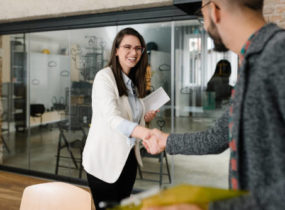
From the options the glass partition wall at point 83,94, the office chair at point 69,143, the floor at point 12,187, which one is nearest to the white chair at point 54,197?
the floor at point 12,187

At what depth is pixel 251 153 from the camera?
869 millimetres

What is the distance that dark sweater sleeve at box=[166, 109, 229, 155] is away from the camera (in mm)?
1272

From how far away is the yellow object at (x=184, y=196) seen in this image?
2.46 feet

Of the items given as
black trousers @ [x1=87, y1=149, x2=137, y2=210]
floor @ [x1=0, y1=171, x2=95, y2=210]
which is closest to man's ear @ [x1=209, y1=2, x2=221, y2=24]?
black trousers @ [x1=87, y1=149, x2=137, y2=210]

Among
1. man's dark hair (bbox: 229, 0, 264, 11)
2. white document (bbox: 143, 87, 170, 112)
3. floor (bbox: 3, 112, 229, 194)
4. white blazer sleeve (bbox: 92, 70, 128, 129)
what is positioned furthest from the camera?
floor (bbox: 3, 112, 229, 194)

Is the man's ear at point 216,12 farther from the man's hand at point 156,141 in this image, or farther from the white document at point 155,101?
the white document at point 155,101

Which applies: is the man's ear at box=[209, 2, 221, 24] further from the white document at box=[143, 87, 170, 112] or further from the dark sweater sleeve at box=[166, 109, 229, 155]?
the white document at box=[143, 87, 170, 112]

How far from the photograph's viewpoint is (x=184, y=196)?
0.75 m

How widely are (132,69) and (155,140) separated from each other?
1000 millimetres

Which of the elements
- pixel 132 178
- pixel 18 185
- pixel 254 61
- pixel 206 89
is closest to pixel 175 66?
pixel 206 89

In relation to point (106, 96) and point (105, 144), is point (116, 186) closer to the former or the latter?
point (105, 144)

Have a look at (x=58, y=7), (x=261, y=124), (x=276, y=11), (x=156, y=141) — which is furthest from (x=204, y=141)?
(x=58, y=7)

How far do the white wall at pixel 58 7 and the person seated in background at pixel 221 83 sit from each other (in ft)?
3.29

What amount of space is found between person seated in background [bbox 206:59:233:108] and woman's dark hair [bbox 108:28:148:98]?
1725mm
